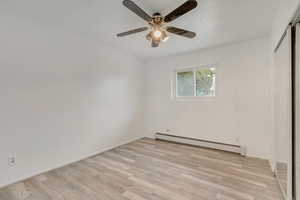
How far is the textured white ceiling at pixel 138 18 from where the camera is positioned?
190 cm

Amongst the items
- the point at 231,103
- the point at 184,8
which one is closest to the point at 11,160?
the point at 184,8

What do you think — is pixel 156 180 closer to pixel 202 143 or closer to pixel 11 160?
pixel 202 143

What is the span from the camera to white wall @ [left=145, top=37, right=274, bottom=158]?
2877 mm

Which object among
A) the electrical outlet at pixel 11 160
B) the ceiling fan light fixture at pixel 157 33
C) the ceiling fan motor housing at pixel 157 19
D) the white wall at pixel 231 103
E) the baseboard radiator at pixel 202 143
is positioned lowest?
the baseboard radiator at pixel 202 143

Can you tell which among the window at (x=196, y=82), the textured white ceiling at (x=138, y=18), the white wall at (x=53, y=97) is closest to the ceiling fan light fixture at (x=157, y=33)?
the textured white ceiling at (x=138, y=18)

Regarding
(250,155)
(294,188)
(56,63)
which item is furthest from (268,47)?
(56,63)

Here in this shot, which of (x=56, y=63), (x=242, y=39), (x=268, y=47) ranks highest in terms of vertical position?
(x=242, y=39)

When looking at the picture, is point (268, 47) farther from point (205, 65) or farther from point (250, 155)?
point (250, 155)

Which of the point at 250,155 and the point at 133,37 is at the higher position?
the point at 133,37

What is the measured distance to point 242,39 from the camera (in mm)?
2984

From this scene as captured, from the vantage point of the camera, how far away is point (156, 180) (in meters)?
2.19

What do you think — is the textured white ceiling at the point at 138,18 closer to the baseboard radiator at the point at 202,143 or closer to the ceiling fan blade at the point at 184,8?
the ceiling fan blade at the point at 184,8

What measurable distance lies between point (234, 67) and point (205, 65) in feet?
2.09

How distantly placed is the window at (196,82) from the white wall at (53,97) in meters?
1.66
